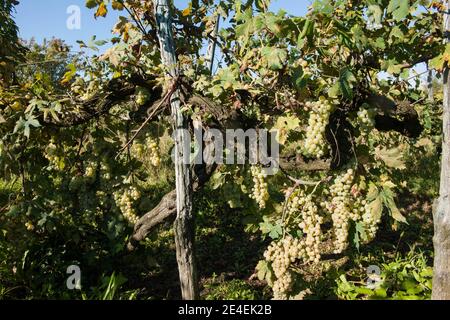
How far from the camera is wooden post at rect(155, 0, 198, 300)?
2967 millimetres

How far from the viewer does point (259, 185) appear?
3043 millimetres

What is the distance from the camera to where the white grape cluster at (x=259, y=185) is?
300 cm

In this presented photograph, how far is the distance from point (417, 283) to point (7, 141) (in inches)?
128

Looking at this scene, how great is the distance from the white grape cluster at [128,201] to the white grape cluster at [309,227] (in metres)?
1.25

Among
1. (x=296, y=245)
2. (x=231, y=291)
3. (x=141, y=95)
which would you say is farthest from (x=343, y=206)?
(x=141, y=95)

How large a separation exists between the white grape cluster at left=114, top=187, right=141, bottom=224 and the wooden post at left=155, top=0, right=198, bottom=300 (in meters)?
0.53

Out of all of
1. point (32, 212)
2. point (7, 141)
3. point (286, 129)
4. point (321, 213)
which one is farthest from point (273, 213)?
point (7, 141)

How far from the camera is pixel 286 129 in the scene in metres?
2.74

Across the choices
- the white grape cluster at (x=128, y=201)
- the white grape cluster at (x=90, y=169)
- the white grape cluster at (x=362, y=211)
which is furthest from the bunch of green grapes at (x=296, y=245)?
the white grape cluster at (x=90, y=169)

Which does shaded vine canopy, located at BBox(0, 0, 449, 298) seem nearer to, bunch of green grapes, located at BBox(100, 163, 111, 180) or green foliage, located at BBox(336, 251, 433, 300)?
bunch of green grapes, located at BBox(100, 163, 111, 180)

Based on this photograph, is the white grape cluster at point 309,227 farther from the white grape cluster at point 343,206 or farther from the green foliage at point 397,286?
the green foliage at point 397,286

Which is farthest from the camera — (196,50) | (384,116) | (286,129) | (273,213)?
(196,50)
